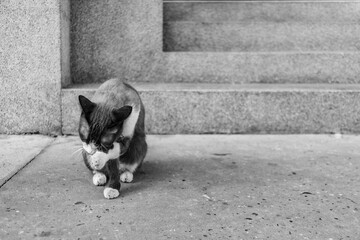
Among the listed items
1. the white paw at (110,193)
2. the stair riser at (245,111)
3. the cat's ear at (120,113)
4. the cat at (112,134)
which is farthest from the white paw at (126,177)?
the stair riser at (245,111)

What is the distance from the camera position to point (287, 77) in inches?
170

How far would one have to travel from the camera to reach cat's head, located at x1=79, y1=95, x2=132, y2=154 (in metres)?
2.14

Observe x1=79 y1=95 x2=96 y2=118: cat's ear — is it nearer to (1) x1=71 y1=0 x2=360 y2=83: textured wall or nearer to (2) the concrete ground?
(2) the concrete ground

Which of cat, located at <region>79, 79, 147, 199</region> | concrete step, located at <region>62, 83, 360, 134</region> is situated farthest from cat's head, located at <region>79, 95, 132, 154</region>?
concrete step, located at <region>62, 83, 360, 134</region>

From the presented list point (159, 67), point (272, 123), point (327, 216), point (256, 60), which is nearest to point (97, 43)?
point (159, 67)

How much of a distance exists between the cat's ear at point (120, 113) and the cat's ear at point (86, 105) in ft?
0.48

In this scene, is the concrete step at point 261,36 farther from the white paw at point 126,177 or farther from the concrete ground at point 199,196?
the white paw at point 126,177

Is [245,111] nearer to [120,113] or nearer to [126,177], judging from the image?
[126,177]

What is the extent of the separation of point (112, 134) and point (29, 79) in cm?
199

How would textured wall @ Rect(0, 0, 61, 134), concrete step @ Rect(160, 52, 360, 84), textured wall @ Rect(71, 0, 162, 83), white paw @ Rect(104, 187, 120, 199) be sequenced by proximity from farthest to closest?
1. concrete step @ Rect(160, 52, 360, 84)
2. textured wall @ Rect(71, 0, 162, 83)
3. textured wall @ Rect(0, 0, 61, 134)
4. white paw @ Rect(104, 187, 120, 199)

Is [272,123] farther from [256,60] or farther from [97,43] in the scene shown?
[97,43]

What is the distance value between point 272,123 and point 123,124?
2022 millimetres

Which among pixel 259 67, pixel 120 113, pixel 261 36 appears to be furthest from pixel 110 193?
pixel 261 36

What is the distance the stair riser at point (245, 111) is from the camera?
12.5 feet
